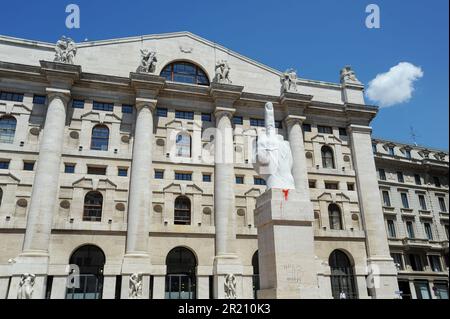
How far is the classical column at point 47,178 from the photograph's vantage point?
2925cm

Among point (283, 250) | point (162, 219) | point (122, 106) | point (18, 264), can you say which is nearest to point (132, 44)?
point (122, 106)

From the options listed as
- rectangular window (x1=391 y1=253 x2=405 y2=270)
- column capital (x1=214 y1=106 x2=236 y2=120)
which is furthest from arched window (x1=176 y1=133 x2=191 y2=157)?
rectangular window (x1=391 y1=253 x2=405 y2=270)

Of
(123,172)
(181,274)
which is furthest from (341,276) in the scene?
(123,172)

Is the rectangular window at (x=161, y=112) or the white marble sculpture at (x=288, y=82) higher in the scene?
the white marble sculpture at (x=288, y=82)

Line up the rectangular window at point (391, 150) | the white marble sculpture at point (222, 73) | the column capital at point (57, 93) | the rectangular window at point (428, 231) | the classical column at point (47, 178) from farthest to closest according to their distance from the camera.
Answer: the rectangular window at point (391, 150), the rectangular window at point (428, 231), the white marble sculpture at point (222, 73), the column capital at point (57, 93), the classical column at point (47, 178)

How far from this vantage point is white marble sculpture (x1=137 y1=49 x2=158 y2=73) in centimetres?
3669

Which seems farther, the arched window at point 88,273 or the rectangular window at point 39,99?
the rectangular window at point 39,99

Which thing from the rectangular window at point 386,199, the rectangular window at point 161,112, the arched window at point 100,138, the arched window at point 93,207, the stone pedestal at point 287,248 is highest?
the rectangular window at point 161,112

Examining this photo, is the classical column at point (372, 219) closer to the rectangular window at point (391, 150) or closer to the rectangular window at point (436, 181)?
the rectangular window at point (391, 150)

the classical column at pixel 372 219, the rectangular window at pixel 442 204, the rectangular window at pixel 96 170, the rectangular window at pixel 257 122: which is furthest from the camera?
the rectangular window at pixel 442 204

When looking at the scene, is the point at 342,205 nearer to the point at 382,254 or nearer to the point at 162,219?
the point at 382,254

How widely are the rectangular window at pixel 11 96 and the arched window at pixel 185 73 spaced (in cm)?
1374

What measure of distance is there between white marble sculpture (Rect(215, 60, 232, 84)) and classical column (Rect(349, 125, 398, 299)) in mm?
15455

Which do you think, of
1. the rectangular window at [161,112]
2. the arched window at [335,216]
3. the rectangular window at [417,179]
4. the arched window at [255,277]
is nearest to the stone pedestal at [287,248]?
the arched window at [255,277]
